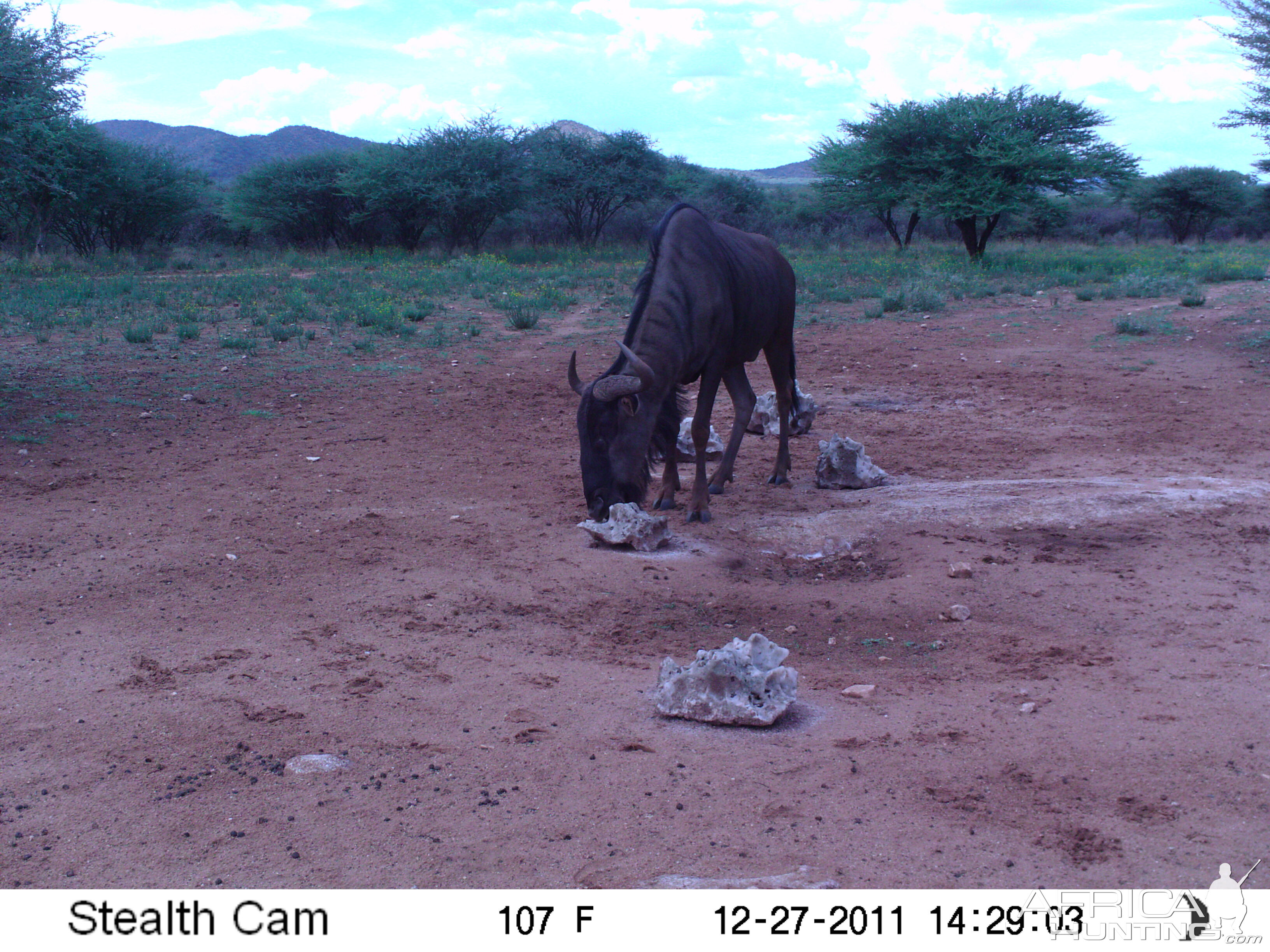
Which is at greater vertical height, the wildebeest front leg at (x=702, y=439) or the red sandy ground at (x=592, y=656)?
the wildebeest front leg at (x=702, y=439)

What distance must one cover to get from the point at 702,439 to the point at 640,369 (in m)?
1.13

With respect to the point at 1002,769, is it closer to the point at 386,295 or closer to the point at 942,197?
the point at 386,295

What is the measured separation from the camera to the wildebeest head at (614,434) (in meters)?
5.93

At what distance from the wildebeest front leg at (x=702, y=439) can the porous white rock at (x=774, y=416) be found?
7.17 ft

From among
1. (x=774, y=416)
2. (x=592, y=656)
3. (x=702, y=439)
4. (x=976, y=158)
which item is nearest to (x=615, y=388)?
(x=702, y=439)

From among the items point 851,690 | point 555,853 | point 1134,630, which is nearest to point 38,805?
point 555,853

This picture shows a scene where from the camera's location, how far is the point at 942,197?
86.7 ft

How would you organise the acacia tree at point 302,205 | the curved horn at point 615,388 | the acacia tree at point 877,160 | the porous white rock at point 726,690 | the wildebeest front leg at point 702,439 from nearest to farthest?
the porous white rock at point 726,690
the curved horn at point 615,388
the wildebeest front leg at point 702,439
the acacia tree at point 877,160
the acacia tree at point 302,205

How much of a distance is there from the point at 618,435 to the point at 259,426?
438cm

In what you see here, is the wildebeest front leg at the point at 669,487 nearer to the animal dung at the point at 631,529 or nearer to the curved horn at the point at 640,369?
the curved horn at the point at 640,369

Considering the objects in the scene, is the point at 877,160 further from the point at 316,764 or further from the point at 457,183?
the point at 316,764

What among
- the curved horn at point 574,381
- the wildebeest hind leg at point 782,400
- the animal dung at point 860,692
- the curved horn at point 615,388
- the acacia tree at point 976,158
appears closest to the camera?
the animal dung at point 860,692

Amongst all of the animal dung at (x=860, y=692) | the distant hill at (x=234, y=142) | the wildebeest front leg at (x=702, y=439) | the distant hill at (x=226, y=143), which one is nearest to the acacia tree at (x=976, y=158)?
the wildebeest front leg at (x=702, y=439)

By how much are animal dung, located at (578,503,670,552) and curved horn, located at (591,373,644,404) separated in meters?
0.68
